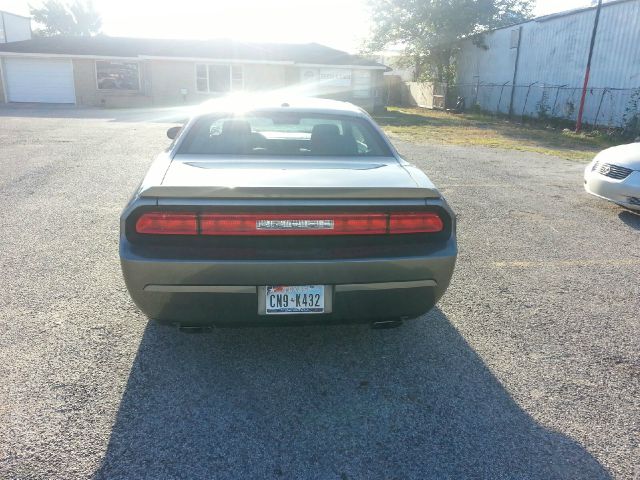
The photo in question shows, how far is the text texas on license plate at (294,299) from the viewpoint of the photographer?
108 inches

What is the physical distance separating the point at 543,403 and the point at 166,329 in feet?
7.78

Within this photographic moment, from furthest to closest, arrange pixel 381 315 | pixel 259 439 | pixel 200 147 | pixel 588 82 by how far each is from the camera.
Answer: pixel 588 82 → pixel 200 147 → pixel 381 315 → pixel 259 439

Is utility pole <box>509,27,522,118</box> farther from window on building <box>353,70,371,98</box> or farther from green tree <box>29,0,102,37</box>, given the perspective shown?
green tree <box>29,0,102,37</box>

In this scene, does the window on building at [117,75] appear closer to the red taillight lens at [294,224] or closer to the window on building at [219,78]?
the window on building at [219,78]

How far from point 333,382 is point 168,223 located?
1.27 m

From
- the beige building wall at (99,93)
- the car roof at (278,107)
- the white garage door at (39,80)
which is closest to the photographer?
the car roof at (278,107)

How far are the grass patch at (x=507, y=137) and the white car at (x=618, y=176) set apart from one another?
638 centimetres

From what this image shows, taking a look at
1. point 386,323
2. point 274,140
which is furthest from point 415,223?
point 274,140

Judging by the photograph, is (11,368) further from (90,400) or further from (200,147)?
(200,147)

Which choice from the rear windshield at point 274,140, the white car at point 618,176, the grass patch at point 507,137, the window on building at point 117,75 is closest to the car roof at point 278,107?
the rear windshield at point 274,140

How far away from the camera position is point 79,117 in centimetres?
2155

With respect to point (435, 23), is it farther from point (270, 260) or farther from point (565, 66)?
point (270, 260)

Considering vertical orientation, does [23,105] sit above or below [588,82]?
below

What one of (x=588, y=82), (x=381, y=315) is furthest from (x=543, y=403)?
(x=588, y=82)
